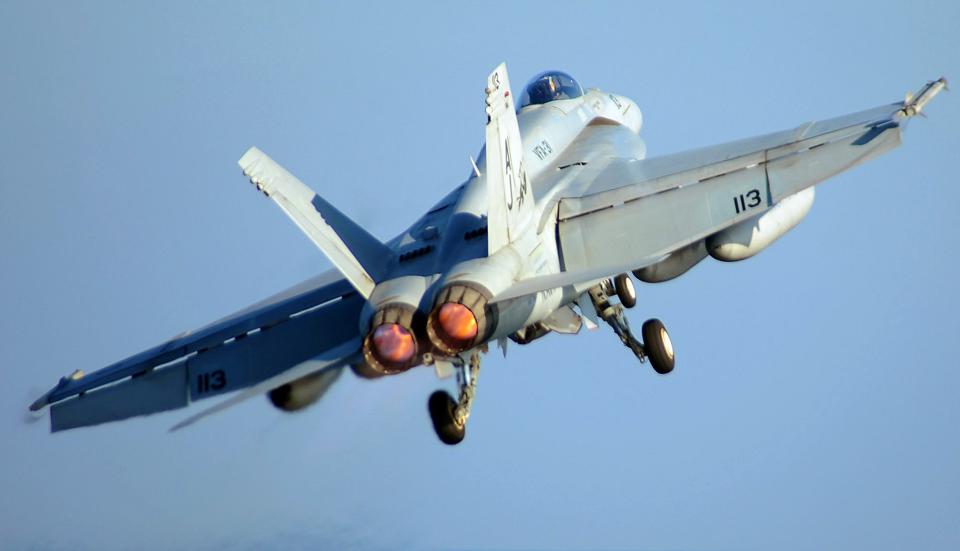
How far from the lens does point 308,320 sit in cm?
2105

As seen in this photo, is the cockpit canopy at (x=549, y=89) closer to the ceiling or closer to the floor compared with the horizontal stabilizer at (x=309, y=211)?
closer to the ceiling

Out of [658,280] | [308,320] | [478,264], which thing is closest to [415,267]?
[478,264]

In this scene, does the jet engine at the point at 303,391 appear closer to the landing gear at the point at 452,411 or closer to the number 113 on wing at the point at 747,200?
the landing gear at the point at 452,411

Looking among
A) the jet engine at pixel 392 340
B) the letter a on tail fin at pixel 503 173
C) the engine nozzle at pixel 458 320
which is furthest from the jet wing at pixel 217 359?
the engine nozzle at pixel 458 320

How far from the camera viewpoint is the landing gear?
20.4 m

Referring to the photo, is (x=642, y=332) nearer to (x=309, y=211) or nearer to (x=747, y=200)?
(x=747, y=200)

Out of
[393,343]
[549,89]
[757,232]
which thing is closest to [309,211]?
[393,343]

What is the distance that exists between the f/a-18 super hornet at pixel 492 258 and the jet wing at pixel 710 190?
0.02 m

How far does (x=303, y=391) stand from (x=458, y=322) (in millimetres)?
3992

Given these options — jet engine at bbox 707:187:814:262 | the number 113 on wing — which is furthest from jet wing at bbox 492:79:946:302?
jet engine at bbox 707:187:814:262

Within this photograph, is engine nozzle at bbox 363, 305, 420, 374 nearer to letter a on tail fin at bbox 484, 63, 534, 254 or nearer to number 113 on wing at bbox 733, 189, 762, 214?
letter a on tail fin at bbox 484, 63, 534, 254

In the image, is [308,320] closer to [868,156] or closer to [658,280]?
[658,280]

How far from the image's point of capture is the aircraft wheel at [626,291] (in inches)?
907

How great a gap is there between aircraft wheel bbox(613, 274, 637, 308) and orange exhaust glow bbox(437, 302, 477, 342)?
5.23 m
